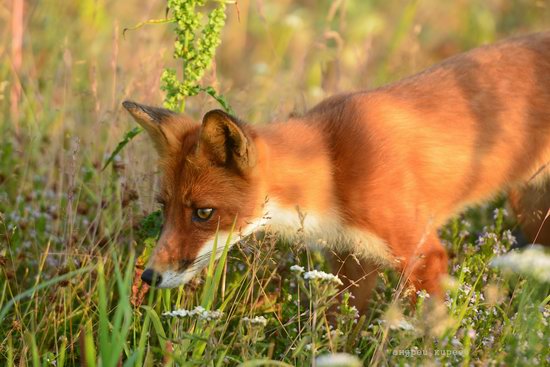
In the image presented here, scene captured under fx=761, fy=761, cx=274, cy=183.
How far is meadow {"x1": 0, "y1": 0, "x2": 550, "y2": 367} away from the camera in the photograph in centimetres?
367

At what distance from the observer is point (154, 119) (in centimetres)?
467

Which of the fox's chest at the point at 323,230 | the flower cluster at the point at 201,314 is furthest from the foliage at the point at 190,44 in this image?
the flower cluster at the point at 201,314

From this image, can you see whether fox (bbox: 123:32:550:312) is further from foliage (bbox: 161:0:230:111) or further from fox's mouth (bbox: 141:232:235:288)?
foliage (bbox: 161:0:230:111)

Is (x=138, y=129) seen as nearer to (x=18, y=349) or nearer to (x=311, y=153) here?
(x=311, y=153)

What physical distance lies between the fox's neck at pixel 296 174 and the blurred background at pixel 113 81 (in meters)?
1.03

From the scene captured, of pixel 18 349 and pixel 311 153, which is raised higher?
pixel 311 153

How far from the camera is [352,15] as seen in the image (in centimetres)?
1355

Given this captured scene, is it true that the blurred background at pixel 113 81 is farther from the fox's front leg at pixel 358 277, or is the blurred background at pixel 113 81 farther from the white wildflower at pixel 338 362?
the white wildflower at pixel 338 362

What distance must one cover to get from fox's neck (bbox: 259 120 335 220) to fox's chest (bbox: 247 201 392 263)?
0.09ft

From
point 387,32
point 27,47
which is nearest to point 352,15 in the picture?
point 387,32

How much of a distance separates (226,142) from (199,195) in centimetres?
37

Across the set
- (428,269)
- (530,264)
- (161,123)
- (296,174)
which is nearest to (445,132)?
(428,269)

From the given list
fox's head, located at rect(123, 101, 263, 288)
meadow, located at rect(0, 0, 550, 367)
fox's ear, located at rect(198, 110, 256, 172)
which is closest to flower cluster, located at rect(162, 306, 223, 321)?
meadow, located at rect(0, 0, 550, 367)

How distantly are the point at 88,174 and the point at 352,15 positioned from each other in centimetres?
809
